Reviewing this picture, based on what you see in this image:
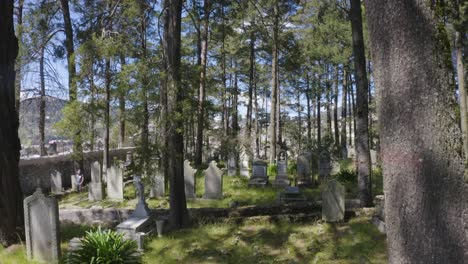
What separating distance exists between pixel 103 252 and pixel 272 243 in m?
3.21

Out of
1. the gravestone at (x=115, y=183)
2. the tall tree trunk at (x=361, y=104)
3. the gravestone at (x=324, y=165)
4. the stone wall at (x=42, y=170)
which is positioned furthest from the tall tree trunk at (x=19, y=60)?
the gravestone at (x=324, y=165)

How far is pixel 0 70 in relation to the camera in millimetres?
6141

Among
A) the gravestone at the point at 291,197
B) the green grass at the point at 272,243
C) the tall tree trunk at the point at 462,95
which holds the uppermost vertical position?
the tall tree trunk at the point at 462,95

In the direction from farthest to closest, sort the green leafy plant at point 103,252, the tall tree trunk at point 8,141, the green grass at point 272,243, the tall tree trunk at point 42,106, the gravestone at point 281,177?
the tall tree trunk at point 42,106, the gravestone at point 281,177, the tall tree trunk at point 8,141, the green grass at point 272,243, the green leafy plant at point 103,252

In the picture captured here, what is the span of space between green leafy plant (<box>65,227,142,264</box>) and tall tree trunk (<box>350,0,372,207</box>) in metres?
5.83

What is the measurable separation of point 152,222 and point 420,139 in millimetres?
6495

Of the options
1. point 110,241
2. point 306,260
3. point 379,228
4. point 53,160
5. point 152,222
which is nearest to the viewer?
point 110,241

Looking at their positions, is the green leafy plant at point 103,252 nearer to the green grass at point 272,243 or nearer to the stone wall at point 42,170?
the green grass at point 272,243

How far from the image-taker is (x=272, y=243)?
22.5ft

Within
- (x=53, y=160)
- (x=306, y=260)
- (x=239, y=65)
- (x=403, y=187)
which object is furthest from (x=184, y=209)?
(x=239, y=65)

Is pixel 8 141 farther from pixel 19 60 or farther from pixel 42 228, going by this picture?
pixel 19 60

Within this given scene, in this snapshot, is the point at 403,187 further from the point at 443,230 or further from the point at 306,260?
the point at 306,260

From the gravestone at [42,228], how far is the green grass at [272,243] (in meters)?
1.58

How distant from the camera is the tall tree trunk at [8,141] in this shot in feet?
20.3
